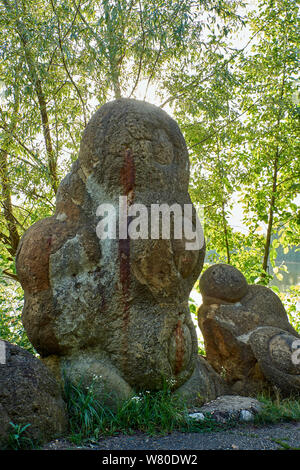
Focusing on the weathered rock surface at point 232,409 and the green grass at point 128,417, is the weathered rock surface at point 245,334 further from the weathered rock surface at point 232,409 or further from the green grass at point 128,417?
the green grass at point 128,417

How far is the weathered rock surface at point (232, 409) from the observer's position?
3.44 meters

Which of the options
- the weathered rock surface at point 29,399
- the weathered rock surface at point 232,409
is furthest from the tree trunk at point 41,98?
the weathered rock surface at point 232,409

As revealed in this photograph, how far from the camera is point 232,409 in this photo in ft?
11.7

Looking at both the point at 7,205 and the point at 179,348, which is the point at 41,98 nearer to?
the point at 7,205

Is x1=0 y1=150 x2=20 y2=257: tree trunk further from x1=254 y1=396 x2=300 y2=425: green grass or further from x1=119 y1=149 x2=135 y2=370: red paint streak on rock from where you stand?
x1=254 y1=396 x2=300 y2=425: green grass

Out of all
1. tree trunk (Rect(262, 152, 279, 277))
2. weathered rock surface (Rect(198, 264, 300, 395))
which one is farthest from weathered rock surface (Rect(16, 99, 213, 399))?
tree trunk (Rect(262, 152, 279, 277))

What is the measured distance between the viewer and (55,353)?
3654 millimetres

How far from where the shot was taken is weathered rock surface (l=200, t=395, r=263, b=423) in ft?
11.3

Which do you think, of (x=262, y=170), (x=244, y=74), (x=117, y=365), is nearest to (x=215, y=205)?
(x=262, y=170)

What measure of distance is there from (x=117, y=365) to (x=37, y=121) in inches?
175

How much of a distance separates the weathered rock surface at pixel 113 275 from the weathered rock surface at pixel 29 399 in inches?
20.5

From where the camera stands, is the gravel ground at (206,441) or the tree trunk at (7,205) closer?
the gravel ground at (206,441)
